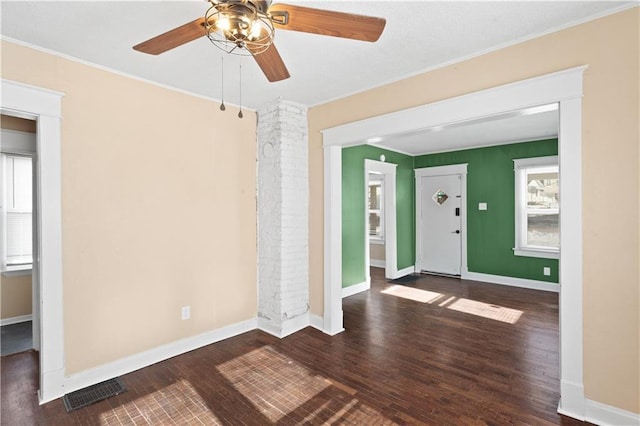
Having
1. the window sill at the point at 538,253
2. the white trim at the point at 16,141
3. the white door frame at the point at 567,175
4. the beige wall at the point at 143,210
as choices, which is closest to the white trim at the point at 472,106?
the white door frame at the point at 567,175

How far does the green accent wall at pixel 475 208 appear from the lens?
17.1ft

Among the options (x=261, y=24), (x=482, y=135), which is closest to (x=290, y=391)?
(x=261, y=24)

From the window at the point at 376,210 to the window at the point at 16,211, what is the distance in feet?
19.7

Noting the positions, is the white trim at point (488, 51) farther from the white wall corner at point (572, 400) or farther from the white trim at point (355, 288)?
the white trim at point (355, 288)

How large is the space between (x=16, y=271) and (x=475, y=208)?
712cm

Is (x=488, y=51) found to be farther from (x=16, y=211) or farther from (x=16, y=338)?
(x=16, y=211)

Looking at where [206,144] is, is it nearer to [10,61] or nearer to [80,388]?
[10,61]

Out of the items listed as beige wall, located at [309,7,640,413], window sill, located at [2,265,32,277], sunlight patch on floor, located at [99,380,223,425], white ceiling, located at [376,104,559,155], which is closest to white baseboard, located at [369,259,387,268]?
white ceiling, located at [376,104,559,155]

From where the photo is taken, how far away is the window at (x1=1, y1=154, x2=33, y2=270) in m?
4.06

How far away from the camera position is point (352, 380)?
8.54 ft

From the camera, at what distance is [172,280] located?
10.2 feet

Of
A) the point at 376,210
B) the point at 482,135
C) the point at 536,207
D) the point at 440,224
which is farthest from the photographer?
the point at 376,210

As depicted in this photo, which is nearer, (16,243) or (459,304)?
(16,243)

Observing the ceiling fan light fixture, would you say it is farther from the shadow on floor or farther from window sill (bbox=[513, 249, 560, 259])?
window sill (bbox=[513, 249, 560, 259])
